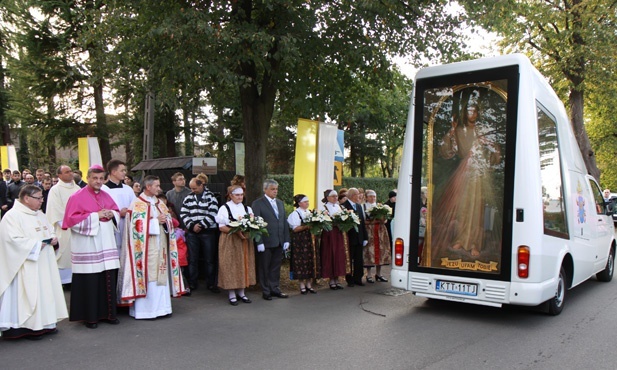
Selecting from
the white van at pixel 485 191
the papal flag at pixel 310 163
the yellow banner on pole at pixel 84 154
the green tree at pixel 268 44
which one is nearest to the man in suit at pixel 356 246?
the papal flag at pixel 310 163

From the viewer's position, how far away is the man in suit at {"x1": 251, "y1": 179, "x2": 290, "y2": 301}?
8469 millimetres

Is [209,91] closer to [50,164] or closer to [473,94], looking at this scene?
[473,94]

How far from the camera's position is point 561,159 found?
760cm

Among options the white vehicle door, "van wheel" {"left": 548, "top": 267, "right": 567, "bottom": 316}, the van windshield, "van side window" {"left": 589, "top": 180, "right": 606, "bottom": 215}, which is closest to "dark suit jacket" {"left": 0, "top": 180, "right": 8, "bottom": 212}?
the van windshield

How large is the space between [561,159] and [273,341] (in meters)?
5.03

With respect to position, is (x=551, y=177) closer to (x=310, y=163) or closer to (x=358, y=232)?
(x=358, y=232)

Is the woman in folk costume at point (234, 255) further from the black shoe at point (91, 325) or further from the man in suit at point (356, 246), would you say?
the man in suit at point (356, 246)

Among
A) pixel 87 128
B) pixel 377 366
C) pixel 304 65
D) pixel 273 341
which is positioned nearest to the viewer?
pixel 377 366

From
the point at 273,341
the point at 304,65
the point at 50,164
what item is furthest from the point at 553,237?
the point at 50,164

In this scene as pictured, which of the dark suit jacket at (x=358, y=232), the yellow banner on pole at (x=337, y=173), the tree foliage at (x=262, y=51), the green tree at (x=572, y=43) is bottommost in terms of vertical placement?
the dark suit jacket at (x=358, y=232)

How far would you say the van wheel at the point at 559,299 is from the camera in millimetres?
7168

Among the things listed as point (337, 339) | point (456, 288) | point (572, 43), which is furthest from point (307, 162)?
point (572, 43)

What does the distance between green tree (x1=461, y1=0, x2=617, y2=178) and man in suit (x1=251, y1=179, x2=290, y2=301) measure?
1541 cm

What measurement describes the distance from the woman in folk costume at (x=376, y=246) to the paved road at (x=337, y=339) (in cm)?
189
